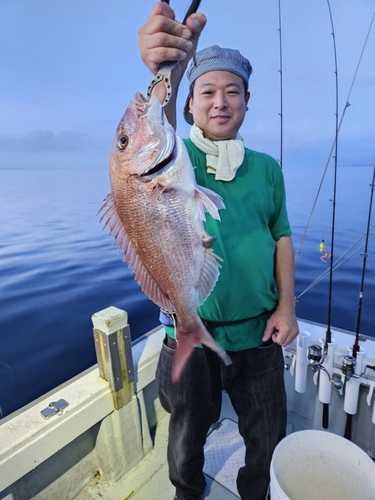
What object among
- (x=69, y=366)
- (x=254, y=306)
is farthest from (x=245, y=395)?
(x=69, y=366)

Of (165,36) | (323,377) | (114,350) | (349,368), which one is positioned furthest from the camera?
(323,377)

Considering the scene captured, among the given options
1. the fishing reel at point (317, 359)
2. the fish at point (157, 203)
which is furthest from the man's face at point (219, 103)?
the fishing reel at point (317, 359)

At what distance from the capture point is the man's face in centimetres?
148

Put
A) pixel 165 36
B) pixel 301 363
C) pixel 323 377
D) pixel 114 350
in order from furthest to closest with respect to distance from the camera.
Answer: pixel 301 363 → pixel 323 377 → pixel 114 350 → pixel 165 36

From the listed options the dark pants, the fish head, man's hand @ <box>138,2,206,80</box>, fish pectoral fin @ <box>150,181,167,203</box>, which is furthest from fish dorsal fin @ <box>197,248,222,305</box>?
man's hand @ <box>138,2,206,80</box>

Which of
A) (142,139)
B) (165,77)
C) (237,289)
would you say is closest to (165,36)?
(165,77)

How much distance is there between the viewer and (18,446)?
5.11ft

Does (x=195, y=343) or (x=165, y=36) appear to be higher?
(x=165, y=36)

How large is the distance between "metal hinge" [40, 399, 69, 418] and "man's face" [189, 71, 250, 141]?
1.74 m

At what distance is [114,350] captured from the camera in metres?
2.00

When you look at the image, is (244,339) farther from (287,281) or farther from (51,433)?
(51,433)

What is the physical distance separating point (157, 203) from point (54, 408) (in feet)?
4.80

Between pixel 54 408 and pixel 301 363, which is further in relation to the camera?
pixel 301 363

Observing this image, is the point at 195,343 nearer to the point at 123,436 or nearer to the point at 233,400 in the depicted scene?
the point at 233,400
